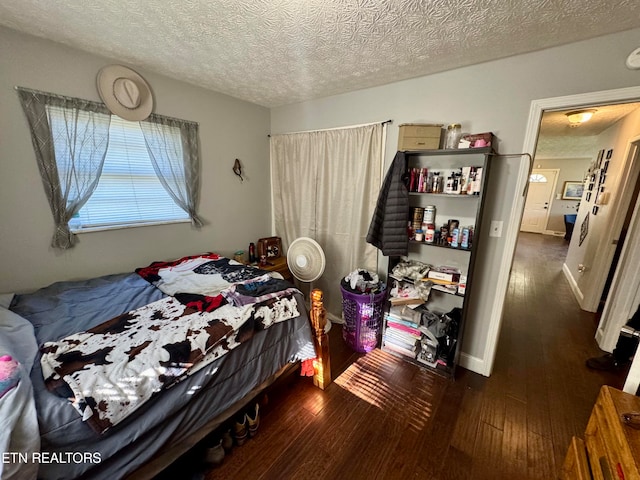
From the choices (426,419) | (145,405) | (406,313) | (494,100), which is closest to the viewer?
(145,405)

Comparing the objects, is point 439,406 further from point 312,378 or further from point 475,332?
point 312,378

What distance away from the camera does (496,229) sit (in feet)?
6.11

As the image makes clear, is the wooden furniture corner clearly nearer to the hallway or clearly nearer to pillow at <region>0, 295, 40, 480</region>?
the hallway

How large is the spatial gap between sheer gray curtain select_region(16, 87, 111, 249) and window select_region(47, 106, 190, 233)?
0.04 feet

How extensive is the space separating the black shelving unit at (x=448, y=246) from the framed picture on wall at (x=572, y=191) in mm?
8137

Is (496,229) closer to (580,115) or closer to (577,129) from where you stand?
(580,115)

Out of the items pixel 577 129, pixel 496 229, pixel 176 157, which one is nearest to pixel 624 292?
pixel 496 229

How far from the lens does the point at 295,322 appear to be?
65.2 inches

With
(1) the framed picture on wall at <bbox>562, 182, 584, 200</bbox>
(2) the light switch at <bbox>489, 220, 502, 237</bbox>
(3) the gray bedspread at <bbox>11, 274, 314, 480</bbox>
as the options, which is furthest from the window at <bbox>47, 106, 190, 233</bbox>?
(1) the framed picture on wall at <bbox>562, 182, 584, 200</bbox>

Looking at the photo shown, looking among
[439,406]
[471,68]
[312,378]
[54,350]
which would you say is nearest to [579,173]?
[471,68]

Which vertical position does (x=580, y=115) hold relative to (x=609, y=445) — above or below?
above

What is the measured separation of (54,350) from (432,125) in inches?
101

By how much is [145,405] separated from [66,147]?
1880 mm

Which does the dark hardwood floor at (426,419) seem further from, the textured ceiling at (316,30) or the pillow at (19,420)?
the textured ceiling at (316,30)
